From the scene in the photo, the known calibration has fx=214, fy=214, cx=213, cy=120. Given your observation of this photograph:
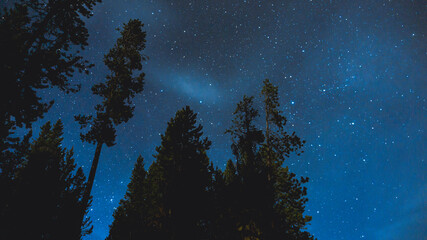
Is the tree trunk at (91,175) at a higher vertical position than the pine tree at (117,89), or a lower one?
lower

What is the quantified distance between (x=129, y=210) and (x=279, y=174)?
1883 centimetres

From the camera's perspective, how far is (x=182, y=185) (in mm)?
13164

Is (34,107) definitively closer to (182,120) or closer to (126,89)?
(126,89)

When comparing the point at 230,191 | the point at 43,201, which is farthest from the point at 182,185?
the point at 43,201

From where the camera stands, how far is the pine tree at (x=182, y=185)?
483 inches

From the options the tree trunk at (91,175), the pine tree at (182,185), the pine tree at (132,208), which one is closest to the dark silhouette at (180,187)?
the pine tree at (182,185)

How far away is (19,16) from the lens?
306 inches

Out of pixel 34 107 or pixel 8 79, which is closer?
pixel 8 79

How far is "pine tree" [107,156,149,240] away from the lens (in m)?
21.4

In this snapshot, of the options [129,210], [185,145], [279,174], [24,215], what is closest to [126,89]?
[185,145]

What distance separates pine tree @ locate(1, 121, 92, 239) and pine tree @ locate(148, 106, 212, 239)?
435cm

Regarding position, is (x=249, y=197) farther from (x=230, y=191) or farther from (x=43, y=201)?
(x=43, y=201)

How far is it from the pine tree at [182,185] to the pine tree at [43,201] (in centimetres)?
435

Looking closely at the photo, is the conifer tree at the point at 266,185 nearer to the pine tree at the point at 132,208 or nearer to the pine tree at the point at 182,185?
the pine tree at the point at 182,185
